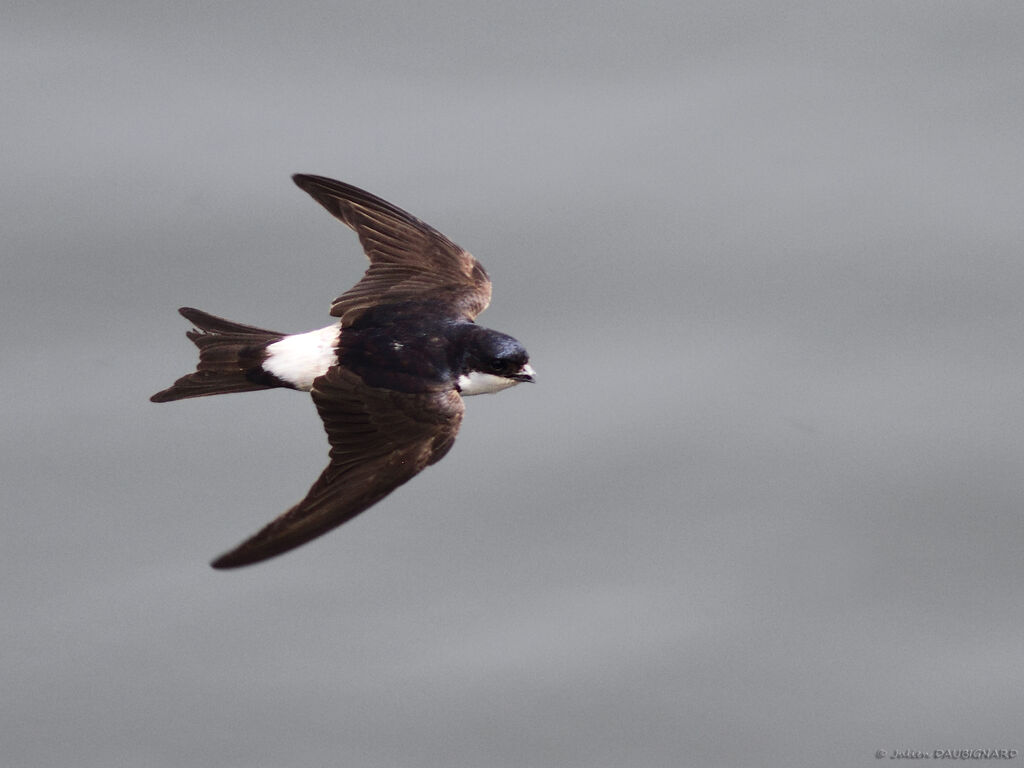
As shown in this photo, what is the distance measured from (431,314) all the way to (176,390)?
95cm

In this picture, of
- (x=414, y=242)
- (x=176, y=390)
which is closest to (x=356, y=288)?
(x=414, y=242)

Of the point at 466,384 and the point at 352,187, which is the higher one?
the point at 352,187

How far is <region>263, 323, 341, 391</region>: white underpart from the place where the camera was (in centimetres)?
702

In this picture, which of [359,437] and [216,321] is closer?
[359,437]

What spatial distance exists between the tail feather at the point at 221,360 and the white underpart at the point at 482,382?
0.65 metres

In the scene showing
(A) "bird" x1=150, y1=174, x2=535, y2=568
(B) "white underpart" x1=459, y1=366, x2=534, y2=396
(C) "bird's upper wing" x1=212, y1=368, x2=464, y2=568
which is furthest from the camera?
(B) "white underpart" x1=459, y1=366, x2=534, y2=396

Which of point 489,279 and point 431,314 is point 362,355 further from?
point 489,279

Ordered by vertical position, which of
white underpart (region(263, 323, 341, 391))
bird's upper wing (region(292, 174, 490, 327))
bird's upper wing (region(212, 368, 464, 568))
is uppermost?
bird's upper wing (region(292, 174, 490, 327))

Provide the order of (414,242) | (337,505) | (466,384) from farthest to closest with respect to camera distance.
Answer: (414,242)
(466,384)
(337,505)

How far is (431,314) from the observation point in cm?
724

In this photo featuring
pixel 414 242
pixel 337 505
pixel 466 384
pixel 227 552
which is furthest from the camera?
pixel 414 242

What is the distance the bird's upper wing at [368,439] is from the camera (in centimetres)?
650

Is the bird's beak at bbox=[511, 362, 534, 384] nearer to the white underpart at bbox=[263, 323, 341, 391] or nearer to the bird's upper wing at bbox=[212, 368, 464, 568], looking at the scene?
the bird's upper wing at bbox=[212, 368, 464, 568]

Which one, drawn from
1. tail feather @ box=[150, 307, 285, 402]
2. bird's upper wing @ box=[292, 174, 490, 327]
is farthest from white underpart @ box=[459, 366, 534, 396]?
tail feather @ box=[150, 307, 285, 402]
